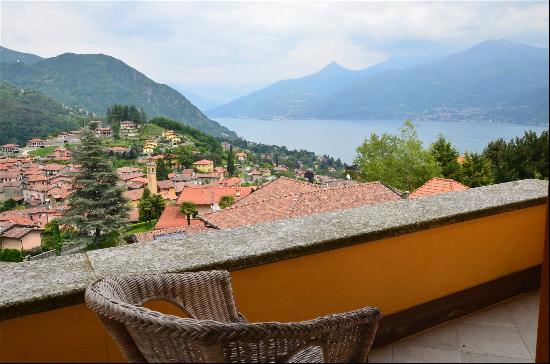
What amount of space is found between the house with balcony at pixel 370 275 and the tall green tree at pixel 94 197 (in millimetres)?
18043

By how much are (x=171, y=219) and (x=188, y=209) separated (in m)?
0.97

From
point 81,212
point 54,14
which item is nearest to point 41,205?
point 81,212

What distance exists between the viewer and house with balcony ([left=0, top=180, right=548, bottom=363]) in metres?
1.25

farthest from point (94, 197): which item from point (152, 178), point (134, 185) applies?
point (152, 178)

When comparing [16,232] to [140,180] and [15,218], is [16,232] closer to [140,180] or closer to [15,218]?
[15,218]

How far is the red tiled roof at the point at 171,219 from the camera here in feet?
58.8

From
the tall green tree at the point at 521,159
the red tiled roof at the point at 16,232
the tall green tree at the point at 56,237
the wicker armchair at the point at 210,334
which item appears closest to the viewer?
the wicker armchair at the point at 210,334

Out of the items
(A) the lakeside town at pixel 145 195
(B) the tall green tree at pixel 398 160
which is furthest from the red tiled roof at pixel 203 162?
(B) the tall green tree at pixel 398 160

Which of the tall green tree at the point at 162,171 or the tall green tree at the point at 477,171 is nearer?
the tall green tree at the point at 477,171

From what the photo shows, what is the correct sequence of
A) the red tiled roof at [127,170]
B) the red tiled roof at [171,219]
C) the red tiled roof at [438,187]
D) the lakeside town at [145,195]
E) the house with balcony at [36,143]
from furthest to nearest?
the red tiled roof at [127,170], the red tiled roof at [171,219], the house with balcony at [36,143], the red tiled roof at [438,187], the lakeside town at [145,195]

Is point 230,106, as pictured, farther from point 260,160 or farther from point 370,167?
point 370,167

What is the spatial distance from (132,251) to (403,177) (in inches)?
1004

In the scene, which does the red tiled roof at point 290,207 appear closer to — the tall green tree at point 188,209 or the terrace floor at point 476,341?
the tall green tree at point 188,209

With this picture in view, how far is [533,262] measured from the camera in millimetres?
2387
